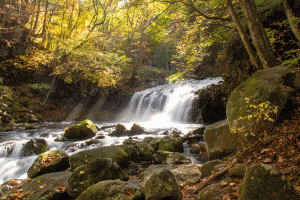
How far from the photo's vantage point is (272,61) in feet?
15.6

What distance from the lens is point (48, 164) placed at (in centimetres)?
513

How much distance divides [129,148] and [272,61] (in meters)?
5.45

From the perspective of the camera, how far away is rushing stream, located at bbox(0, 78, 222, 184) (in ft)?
21.2

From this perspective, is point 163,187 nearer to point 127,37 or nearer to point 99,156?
point 99,156

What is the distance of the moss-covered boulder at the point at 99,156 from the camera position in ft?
16.9

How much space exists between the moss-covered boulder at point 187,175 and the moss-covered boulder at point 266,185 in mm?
2335

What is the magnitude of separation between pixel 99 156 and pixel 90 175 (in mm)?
1457

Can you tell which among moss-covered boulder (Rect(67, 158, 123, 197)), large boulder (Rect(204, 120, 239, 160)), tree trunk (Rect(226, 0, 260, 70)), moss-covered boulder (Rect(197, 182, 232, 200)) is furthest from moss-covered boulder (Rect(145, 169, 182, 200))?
tree trunk (Rect(226, 0, 260, 70))

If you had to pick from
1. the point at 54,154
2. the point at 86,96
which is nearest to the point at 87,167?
the point at 54,154

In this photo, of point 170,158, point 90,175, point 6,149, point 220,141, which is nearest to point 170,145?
point 170,158

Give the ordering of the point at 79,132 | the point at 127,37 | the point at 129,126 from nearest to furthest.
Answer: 1. the point at 79,132
2. the point at 129,126
3. the point at 127,37

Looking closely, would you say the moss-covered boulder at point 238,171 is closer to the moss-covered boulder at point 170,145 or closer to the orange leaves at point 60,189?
the orange leaves at point 60,189

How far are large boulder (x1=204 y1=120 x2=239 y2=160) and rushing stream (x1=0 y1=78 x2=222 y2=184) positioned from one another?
1235 mm

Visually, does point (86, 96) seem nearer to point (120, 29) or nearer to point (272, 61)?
point (120, 29)
